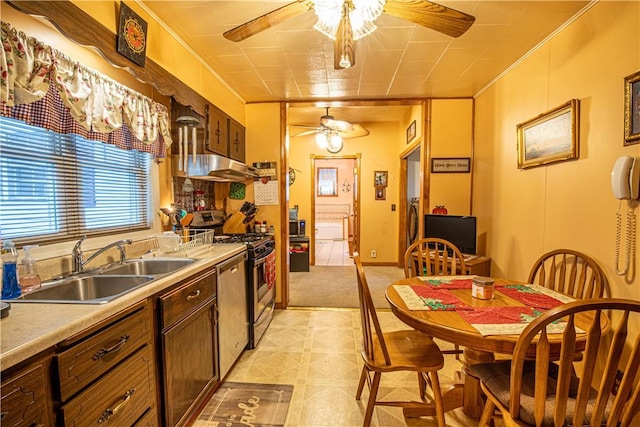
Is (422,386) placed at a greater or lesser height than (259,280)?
lesser

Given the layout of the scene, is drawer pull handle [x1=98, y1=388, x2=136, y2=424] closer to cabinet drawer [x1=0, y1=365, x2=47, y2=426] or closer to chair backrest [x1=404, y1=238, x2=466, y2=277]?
cabinet drawer [x1=0, y1=365, x2=47, y2=426]

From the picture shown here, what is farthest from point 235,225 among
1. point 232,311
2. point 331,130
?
point 331,130

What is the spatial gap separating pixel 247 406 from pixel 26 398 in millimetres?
1334

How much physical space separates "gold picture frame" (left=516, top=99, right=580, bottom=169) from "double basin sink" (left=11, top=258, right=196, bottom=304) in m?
2.49

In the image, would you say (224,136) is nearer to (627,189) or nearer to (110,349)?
(110,349)

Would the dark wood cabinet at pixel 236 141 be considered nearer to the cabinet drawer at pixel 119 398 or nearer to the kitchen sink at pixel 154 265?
the kitchen sink at pixel 154 265

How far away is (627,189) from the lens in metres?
1.47

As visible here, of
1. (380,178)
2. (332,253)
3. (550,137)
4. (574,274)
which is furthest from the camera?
(332,253)

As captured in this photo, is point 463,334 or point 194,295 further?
point 194,295

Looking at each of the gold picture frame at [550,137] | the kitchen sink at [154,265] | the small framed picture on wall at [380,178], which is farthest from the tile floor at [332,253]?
the kitchen sink at [154,265]

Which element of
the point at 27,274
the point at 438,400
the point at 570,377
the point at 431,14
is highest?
the point at 431,14

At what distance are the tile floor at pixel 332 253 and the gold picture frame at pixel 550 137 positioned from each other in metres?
3.83

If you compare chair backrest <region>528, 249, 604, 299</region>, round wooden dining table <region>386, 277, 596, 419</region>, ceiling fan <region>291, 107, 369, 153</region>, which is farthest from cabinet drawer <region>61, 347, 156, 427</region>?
ceiling fan <region>291, 107, 369, 153</region>

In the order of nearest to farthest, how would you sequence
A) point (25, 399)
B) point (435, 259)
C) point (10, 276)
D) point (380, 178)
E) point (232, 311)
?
point (25, 399) < point (10, 276) < point (232, 311) < point (435, 259) < point (380, 178)
